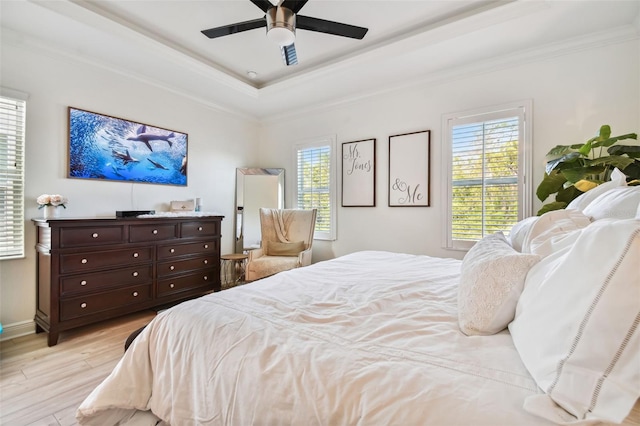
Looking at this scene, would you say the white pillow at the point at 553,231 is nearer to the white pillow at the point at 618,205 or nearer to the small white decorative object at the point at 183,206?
the white pillow at the point at 618,205

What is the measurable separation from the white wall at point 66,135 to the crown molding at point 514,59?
2.11m

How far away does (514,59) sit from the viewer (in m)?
2.83

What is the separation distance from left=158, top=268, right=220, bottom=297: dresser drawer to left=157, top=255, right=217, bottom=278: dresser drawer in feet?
0.24

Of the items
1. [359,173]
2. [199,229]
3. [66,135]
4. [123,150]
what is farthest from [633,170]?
[66,135]

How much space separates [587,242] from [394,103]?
3272 mm

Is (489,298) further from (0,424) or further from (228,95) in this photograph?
(228,95)

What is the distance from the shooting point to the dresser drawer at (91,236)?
7.79ft

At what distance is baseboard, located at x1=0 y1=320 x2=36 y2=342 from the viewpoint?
8.02 ft

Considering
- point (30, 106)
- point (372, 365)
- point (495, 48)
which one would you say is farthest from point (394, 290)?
point (30, 106)

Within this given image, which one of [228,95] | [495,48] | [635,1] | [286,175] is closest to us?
[635,1]

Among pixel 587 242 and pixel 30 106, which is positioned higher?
pixel 30 106

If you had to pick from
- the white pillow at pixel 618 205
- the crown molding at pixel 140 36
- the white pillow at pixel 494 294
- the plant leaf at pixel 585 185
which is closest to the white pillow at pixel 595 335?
the white pillow at pixel 494 294

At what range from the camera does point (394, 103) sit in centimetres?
359

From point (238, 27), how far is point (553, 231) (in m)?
2.35
